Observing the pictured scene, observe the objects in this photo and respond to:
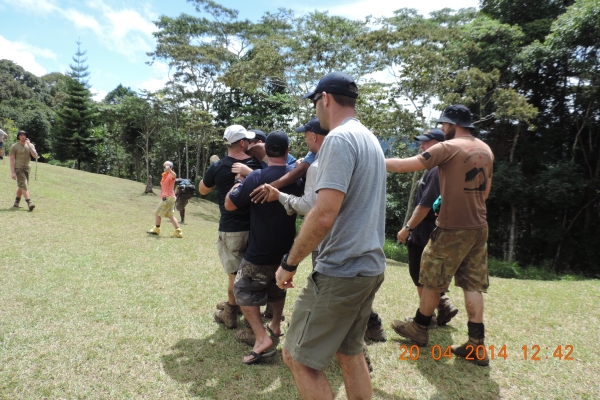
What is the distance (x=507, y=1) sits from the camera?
16359 millimetres

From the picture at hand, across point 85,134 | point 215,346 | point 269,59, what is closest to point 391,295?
point 215,346

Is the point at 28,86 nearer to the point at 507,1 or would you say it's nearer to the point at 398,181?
the point at 398,181

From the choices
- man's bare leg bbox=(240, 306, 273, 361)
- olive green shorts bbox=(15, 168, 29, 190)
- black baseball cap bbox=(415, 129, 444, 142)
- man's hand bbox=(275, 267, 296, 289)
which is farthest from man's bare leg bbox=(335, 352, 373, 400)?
olive green shorts bbox=(15, 168, 29, 190)

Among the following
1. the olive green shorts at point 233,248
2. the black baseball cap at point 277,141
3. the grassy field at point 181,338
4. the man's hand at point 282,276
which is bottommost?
the grassy field at point 181,338

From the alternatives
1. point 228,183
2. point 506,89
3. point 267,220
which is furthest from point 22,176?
point 506,89

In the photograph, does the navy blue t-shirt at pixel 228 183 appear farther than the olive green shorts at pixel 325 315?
Yes

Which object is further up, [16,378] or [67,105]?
[67,105]

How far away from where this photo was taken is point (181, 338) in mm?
3676

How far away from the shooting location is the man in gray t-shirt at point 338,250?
199 centimetres

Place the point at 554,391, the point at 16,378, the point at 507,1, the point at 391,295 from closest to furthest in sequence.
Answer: the point at 16,378, the point at 554,391, the point at 391,295, the point at 507,1

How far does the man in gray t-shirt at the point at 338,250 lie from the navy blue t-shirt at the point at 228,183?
169cm

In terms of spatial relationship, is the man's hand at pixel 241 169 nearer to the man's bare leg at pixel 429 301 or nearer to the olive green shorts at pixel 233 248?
the olive green shorts at pixel 233 248

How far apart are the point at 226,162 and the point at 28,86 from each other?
74.4 metres

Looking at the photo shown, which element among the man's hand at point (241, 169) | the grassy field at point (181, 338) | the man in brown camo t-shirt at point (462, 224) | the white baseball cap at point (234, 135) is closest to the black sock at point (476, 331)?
the man in brown camo t-shirt at point (462, 224)
